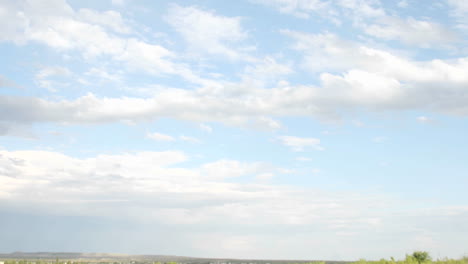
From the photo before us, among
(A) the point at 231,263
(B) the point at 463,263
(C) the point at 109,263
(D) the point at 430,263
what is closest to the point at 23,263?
(C) the point at 109,263

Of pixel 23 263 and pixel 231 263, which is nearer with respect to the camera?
pixel 23 263

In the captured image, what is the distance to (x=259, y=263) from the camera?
69438mm

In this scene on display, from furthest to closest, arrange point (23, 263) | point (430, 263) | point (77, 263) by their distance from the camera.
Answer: point (77, 263) < point (430, 263) < point (23, 263)

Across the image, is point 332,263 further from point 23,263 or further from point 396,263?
point 23,263

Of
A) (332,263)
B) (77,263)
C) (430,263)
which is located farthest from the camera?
(332,263)

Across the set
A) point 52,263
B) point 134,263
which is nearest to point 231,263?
point 134,263

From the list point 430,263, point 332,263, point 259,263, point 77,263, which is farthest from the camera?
point 259,263

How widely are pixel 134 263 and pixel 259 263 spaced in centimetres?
1855

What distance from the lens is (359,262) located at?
4878cm

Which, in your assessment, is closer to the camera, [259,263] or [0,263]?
[0,263]

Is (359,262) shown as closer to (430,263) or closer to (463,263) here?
(430,263)

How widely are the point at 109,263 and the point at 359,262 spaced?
35.0m

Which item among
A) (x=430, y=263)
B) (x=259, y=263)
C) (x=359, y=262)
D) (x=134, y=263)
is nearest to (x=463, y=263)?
(x=430, y=263)

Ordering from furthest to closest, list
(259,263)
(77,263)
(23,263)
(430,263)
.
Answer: (259,263) → (77,263) → (430,263) → (23,263)
